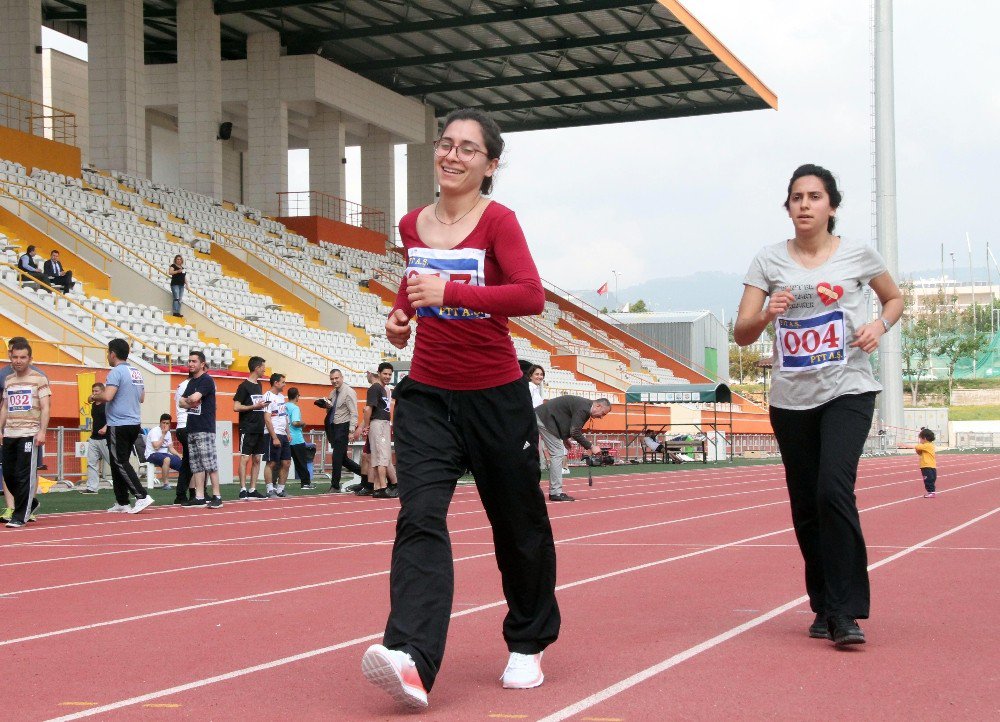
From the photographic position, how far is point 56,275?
2750 cm

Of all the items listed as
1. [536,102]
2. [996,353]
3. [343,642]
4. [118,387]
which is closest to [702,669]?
[343,642]

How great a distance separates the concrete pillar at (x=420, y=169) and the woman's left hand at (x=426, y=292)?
51015mm

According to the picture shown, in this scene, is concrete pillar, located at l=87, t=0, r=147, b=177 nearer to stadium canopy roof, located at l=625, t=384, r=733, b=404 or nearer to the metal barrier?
stadium canopy roof, located at l=625, t=384, r=733, b=404

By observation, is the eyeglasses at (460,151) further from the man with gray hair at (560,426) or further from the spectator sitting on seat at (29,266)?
the spectator sitting on seat at (29,266)

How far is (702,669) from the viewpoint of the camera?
17.7ft

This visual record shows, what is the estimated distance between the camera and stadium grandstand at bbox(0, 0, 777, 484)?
103 ft

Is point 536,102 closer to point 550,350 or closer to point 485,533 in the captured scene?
point 550,350

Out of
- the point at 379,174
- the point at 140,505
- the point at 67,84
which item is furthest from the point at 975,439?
the point at 140,505

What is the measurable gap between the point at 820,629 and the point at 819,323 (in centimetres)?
135

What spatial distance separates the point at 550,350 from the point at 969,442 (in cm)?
2512

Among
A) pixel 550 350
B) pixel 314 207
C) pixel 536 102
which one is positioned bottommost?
pixel 550 350

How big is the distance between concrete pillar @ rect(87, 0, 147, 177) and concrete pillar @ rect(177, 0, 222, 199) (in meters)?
3.09

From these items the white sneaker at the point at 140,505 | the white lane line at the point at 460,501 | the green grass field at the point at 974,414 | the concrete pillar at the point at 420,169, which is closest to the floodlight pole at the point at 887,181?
the concrete pillar at the point at 420,169

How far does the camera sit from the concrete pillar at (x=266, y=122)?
4628cm
